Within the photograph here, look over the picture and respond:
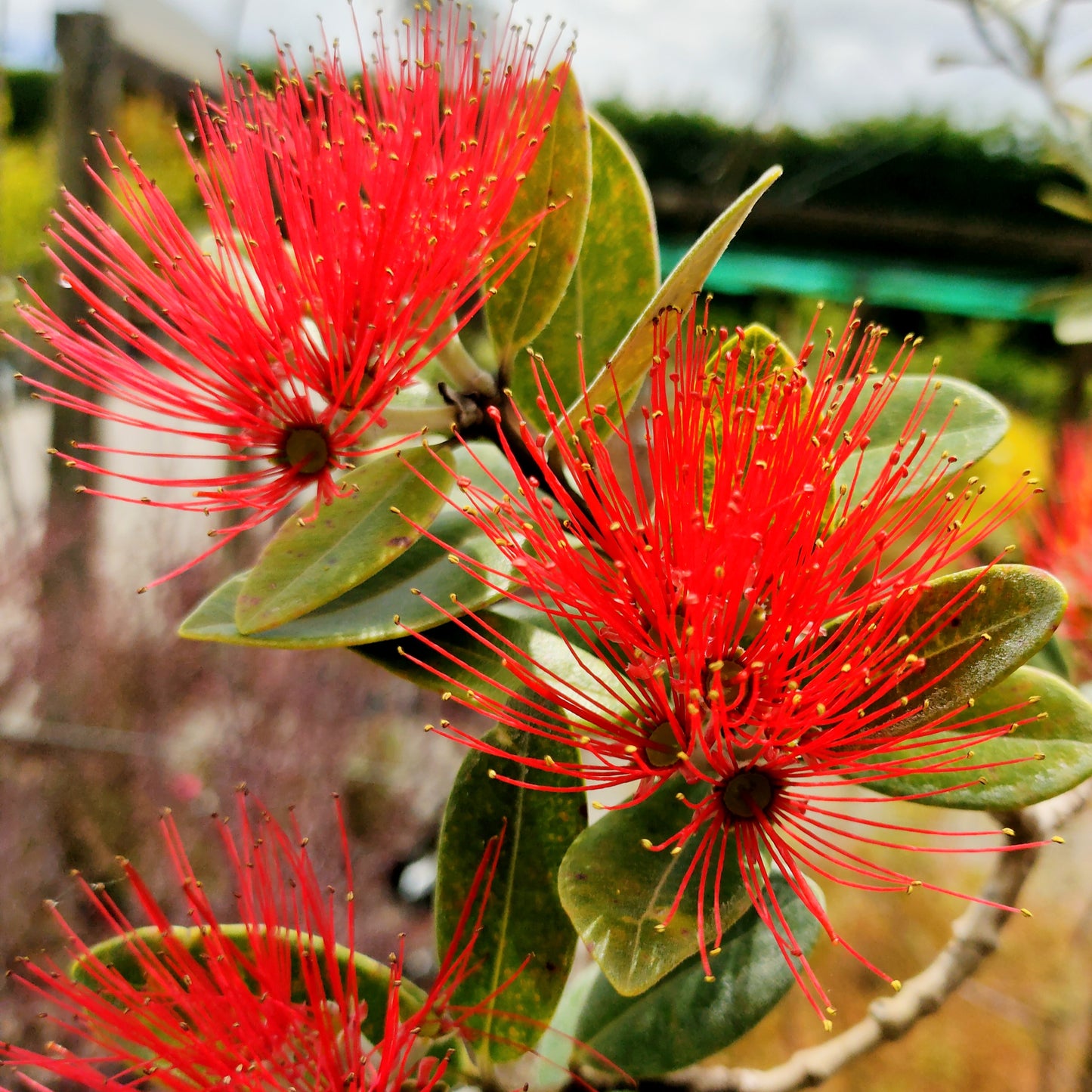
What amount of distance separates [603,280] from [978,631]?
10.1 inches

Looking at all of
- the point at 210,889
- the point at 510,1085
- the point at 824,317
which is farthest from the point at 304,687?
the point at 824,317

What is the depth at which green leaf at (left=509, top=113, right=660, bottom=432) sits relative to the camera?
45 centimetres

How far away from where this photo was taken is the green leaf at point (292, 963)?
41cm

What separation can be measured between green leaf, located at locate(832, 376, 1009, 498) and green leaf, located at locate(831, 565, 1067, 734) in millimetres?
72

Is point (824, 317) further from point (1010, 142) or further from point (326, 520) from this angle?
point (326, 520)

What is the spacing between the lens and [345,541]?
0.39 metres

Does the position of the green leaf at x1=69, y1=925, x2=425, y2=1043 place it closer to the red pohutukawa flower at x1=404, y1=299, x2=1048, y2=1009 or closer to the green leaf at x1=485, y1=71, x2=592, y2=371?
the red pohutukawa flower at x1=404, y1=299, x2=1048, y2=1009

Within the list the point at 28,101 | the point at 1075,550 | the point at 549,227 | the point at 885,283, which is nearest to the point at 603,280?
the point at 549,227

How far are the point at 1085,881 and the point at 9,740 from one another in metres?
2.67

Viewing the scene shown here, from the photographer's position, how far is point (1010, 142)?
6.23 meters

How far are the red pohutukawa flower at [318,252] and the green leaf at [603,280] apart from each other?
2.1 inches

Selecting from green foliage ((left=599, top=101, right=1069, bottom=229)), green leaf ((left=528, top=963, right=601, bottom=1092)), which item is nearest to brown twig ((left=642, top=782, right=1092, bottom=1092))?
green leaf ((left=528, top=963, right=601, bottom=1092))

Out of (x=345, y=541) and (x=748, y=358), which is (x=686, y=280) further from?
(x=345, y=541)

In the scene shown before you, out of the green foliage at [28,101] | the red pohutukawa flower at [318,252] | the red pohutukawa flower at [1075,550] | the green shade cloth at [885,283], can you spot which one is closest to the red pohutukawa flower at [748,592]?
the red pohutukawa flower at [318,252]
